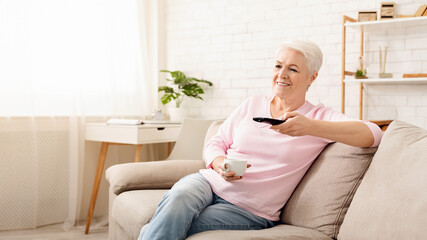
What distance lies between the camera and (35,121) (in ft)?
11.2

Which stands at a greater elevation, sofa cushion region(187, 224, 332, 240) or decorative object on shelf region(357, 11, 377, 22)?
decorative object on shelf region(357, 11, 377, 22)

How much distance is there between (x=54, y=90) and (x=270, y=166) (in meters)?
2.23

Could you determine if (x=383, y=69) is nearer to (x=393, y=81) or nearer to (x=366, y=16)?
(x=393, y=81)

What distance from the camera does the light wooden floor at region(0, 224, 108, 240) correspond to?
3191 millimetres

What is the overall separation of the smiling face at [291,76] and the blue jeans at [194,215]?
0.50 m

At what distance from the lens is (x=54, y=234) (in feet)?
10.8

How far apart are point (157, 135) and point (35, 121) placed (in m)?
0.89

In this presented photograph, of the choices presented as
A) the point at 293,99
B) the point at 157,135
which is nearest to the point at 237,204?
the point at 293,99

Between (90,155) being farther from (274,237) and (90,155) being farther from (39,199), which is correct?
(274,237)

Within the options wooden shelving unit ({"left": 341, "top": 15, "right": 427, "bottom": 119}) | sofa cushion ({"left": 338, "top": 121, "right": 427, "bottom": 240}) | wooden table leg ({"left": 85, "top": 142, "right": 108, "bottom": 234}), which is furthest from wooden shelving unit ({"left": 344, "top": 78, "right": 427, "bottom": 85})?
wooden table leg ({"left": 85, "top": 142, "right": 108, "bottom": 234})

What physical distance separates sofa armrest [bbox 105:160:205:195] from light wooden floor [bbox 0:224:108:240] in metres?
1.02

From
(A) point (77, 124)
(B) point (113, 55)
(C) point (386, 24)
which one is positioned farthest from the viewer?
(B) point (113, 55)

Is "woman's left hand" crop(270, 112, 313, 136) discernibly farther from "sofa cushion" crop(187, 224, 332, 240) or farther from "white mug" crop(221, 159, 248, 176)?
"sofa cushion" crop(187, 224, 332, 240)

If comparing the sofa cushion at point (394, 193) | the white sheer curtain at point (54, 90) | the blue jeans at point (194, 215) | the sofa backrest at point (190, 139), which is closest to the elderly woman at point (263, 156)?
the blue jeans at point (194, 215)
